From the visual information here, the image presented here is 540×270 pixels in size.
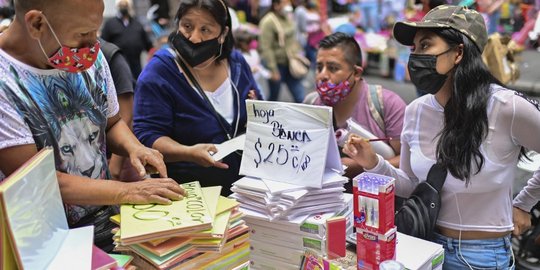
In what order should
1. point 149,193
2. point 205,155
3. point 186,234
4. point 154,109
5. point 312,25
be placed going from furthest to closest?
1. point 312,25
2. point 154,109
3. point 205,155
4. point 149,193
5. point 186,234

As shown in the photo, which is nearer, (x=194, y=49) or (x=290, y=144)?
(x=290, y=144)

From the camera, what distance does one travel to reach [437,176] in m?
1.92

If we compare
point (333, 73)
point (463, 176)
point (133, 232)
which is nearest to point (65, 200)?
point (133, 232)

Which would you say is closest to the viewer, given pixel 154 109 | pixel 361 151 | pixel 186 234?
pixel 186 234

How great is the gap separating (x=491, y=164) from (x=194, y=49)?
4.60 ft

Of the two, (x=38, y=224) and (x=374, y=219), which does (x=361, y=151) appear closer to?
(x=374, y=219)

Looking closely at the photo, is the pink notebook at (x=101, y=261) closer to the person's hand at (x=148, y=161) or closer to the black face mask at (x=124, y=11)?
the person's hand at (x=148, y=161)

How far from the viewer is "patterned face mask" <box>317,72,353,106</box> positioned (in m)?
2.67

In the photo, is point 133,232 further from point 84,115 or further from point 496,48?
point 496,48

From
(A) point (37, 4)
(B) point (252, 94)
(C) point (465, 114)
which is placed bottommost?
(B) point (252, 94)

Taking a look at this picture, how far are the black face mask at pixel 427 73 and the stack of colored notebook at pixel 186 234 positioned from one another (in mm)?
880

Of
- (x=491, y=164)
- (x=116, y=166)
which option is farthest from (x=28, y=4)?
(x=491, y=164)

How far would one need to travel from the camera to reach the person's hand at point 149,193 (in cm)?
A: 153

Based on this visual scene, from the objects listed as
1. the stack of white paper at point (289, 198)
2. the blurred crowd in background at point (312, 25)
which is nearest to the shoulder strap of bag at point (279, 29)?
the blurred crowd in background at point (312, 25)
